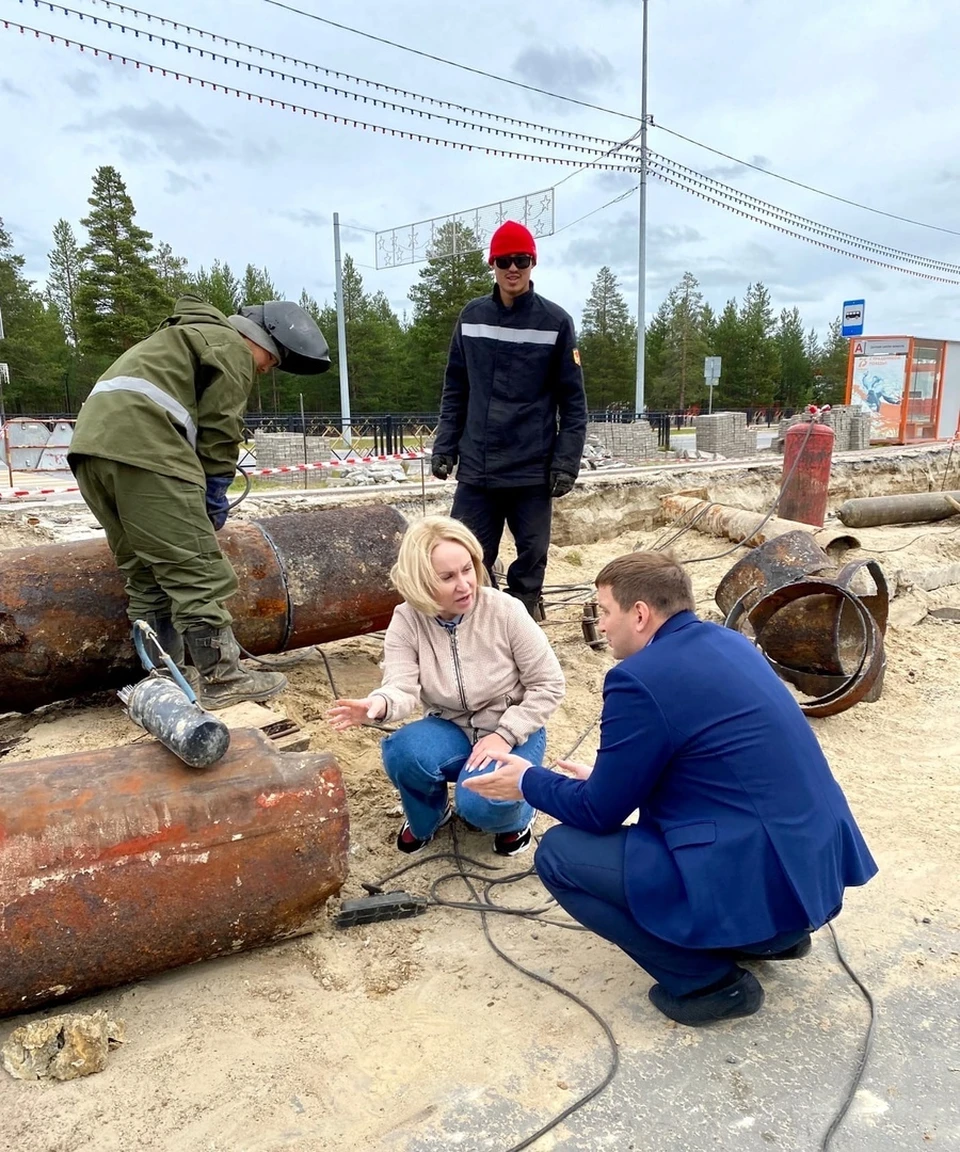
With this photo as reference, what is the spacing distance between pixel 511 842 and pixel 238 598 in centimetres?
191

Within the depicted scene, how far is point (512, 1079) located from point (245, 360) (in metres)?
2.87

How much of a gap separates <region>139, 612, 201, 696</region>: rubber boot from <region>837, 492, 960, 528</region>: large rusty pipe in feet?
28.9

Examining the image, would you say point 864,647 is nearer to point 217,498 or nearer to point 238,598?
point 238,598

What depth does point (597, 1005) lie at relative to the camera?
2.26 metres

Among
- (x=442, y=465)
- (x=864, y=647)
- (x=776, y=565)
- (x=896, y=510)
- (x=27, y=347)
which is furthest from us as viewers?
(x=27, y=347)

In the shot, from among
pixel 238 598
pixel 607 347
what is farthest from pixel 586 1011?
pixel 607 347

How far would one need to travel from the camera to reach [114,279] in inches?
1280

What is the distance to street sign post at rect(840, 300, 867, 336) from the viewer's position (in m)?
22.8

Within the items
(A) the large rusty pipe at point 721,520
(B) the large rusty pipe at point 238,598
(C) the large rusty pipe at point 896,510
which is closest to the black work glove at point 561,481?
(B) the large rusty pipe at point 238,598

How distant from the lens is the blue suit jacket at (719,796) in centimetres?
194

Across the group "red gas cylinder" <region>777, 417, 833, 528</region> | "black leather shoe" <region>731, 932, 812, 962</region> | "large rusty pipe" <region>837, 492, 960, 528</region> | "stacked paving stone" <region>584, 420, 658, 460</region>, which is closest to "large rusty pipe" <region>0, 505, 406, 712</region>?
"black leather shoe" <region>731, 932, 812, 962</region>

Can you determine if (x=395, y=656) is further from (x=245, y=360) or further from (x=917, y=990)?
(x=917, y=990)

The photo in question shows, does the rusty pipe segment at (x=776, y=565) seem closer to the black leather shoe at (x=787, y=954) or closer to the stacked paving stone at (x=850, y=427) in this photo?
the black leather shoe at (x=787, y=954)

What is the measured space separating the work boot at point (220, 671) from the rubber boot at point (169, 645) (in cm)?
6
